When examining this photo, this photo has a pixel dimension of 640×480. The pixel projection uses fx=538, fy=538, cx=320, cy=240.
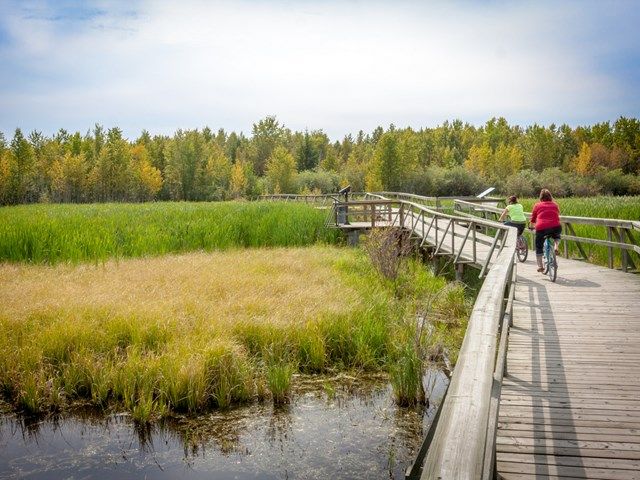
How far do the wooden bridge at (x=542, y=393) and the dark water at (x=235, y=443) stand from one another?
1.26 metres

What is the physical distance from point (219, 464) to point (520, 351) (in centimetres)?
340

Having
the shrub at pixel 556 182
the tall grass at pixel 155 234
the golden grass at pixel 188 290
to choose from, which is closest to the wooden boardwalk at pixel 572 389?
the golden grass at pixel 188 290

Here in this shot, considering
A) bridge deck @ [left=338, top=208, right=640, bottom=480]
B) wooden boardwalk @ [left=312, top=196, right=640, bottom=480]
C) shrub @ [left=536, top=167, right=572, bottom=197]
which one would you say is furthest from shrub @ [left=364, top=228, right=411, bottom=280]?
shrub @ [left=536, top=167, right=572, bottom=197]

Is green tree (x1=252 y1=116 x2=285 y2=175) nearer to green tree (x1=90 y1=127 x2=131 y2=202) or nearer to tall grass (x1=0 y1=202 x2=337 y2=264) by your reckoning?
green tree (x1=90 y1=127 x2=131 y2=202)

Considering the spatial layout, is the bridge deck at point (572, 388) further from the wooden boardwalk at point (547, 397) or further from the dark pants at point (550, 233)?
the dark pants at point (550, 233)

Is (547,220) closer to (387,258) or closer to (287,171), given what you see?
(387,258)

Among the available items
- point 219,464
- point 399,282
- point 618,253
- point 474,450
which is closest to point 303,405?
point 219,464

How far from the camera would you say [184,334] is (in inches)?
311

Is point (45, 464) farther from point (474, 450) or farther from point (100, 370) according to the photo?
point (474, 450)

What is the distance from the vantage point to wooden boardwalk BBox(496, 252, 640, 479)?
358 centimetres

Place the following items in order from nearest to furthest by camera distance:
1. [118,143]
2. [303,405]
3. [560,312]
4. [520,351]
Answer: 1. [520,351]
2. [303,405]
3. [560,312]
4. [118,143]

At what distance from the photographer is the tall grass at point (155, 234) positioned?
14.9 m

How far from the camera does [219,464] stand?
202 inches

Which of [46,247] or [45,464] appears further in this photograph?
[46,247]
